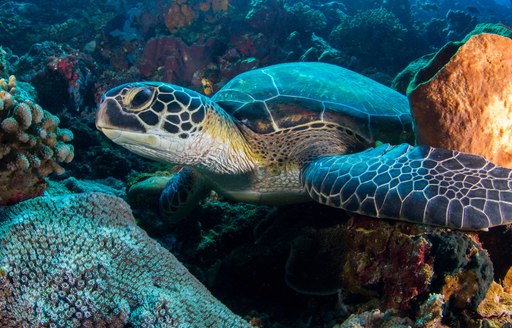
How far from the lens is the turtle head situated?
2.31 meters

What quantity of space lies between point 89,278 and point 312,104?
7.67 feet

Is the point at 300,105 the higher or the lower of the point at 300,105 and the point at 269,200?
the higher

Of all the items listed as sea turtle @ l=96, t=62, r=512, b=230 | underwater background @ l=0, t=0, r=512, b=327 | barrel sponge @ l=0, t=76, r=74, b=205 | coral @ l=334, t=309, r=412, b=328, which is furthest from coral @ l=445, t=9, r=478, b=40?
barrel sponge @ l=0, t=76, r=74, b=205

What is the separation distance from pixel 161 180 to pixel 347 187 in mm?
2567

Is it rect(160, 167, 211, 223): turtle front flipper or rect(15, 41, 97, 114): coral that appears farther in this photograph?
rect(15, 41, 97, 114): coral

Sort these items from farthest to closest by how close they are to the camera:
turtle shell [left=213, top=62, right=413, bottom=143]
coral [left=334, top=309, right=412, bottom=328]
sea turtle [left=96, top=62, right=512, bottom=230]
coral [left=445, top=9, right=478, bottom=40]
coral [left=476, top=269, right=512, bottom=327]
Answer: coral [left=445, top=9, right=478, bottom=40]
turtle shell [left=213, top=62, right=413, bottom=143]
sea turtle [left=96, top=62, right=512, bottom=230]
coral [left=476, top=269, right=512, bottom=327]
coral [left=334, top=309, right=412, bottom=328]

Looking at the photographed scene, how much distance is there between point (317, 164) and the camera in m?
2.54

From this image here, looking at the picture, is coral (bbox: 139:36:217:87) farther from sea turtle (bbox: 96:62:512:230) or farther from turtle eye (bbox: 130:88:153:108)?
turtle eye (bbox: 130:88:153:108)

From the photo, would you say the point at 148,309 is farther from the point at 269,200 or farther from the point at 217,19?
the point at 217,19

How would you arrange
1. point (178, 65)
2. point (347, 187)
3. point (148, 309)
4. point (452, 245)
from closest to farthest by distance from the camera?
1. point (148, 309)
2. point (452, 245)
3. point (347, 187)
4. point (178, 65)

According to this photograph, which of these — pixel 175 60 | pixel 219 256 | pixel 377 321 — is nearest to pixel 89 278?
pixel 377 321

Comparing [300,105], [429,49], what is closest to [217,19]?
[429,49]

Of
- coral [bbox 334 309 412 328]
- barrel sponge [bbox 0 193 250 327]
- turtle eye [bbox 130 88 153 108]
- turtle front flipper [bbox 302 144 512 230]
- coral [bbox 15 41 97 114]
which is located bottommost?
coral [bbox 15 41 97 114]

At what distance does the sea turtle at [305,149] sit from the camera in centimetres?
173
